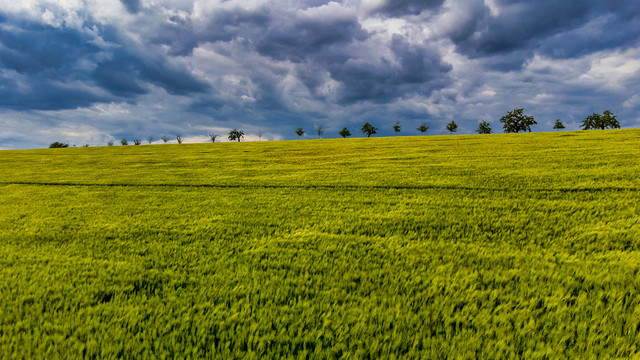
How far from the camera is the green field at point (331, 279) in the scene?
88.1 inches

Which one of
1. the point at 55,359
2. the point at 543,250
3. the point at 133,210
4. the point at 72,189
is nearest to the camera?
the point at 55,359

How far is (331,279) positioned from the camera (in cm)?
313

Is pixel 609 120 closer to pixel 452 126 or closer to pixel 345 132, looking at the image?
pixel 452 126

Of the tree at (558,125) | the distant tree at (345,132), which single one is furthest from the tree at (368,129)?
the tree at (558,125)

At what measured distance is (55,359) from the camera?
2076 mm

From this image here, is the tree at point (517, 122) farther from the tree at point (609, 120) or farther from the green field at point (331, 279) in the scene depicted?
Answer: the green field at point (331, 279)

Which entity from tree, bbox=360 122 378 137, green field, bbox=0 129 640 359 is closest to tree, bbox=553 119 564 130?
tree, bbox=360 122 378 137

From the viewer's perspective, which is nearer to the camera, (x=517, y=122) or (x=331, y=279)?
(x=331, y=279)

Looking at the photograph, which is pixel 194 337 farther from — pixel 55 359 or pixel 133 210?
pixel 133 210

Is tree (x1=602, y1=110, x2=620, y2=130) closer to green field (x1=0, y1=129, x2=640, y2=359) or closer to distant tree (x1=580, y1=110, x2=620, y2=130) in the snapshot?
distant tree (x1=580, y1=110, x2=620, y2=130)

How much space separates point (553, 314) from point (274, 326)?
2394 millimetres

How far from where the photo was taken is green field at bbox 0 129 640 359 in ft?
7.34

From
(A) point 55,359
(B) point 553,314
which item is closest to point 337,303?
(B) point 553,314

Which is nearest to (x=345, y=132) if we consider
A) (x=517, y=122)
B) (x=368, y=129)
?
(x=368, y=129)
